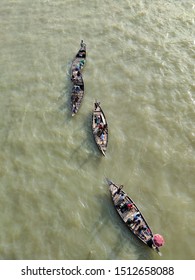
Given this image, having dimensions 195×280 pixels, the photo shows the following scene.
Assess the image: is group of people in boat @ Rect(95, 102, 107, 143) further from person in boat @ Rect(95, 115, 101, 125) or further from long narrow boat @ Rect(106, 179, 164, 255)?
long narrow boat @ Rect(106, 179, 164, 255)

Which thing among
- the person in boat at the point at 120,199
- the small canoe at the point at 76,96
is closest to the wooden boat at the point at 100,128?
the small canoe at the point at 76,96

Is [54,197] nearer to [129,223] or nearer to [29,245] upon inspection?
[29,245]

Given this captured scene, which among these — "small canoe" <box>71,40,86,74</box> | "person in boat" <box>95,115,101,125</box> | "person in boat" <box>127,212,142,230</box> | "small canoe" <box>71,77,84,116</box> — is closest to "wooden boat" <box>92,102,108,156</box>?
"person in boat" <box>95,115,101,125</box>

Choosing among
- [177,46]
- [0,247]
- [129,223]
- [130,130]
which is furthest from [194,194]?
[177,46]

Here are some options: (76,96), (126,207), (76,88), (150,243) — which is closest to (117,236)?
(126,207)

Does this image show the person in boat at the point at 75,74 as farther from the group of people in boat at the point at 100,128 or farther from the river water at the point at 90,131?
the group of people in boat at the point at 100,128

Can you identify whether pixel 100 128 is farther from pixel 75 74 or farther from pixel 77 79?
pixel 75 74
